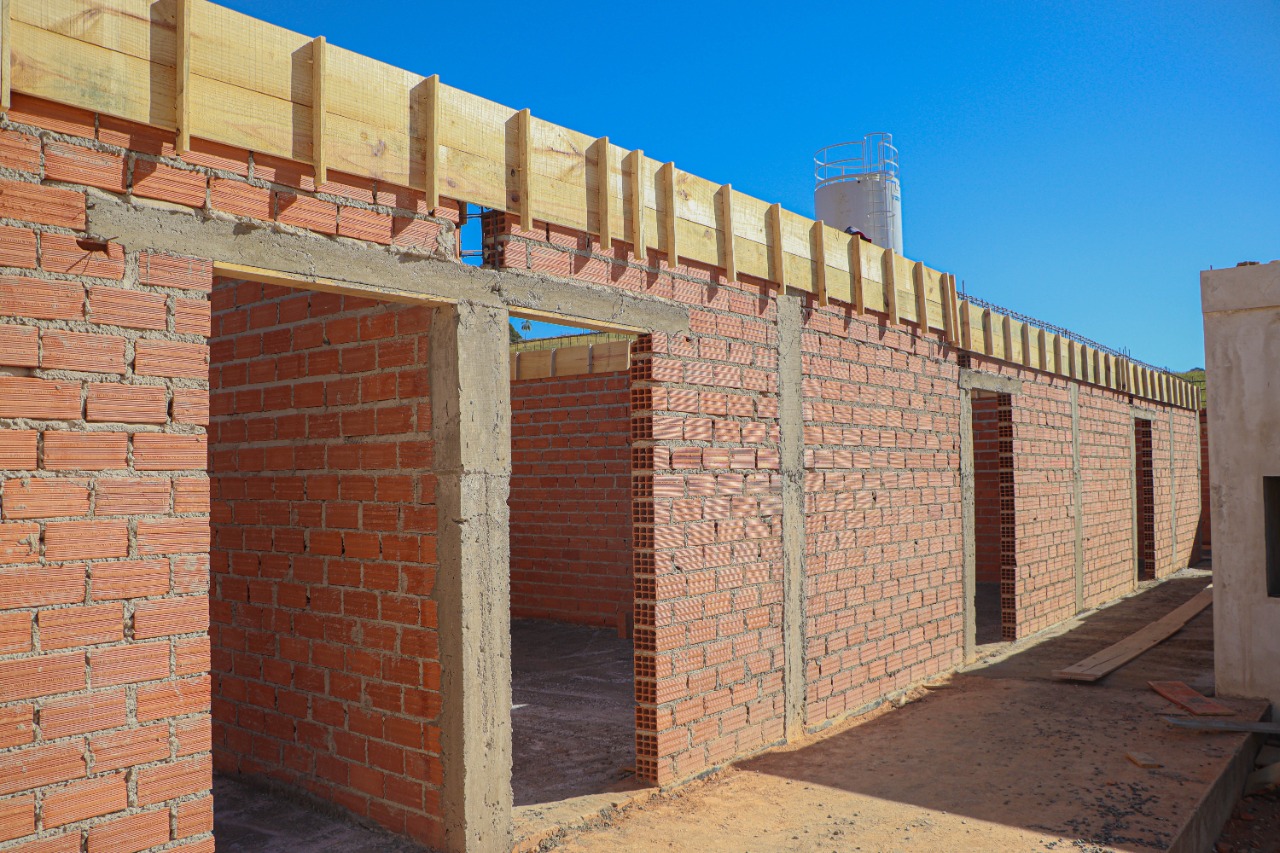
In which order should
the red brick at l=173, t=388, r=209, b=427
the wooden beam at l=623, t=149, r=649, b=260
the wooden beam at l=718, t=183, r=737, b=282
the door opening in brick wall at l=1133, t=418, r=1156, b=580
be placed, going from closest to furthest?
the red brick at l=173, t=388, r=209, b=427, the wooden beam at l=623, t=149, r=649, b=260, the wooden beam at l=718, t=183, r=737, b=282, the door opening in brick wall at l=1133, t=418, r=1156, b=580

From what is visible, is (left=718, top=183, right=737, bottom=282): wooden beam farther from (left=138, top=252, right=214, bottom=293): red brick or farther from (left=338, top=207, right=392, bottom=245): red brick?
(left=138, top=252, right=214, bottom=293): red brick

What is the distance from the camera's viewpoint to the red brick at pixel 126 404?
129 inches

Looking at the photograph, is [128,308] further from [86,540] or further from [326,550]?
[326,550]

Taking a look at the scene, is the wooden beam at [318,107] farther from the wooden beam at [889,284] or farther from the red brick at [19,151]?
the wooden beam at [889,284]

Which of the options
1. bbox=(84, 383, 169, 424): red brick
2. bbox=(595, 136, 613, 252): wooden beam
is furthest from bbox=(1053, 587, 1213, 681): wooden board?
bbox=(84, 383, 169, 424): red brick

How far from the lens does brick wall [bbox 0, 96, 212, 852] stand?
3109 mm

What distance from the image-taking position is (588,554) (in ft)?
36.9

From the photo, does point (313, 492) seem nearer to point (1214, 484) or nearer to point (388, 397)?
point (388, 397)

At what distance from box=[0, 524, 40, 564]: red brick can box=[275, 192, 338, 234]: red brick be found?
1.50m

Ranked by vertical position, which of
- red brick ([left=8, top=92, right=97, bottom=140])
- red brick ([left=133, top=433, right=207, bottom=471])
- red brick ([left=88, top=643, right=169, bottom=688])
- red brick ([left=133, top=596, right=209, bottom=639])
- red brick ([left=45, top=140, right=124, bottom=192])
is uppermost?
red brick ([left=8, top=92, right=97, bottom=140])

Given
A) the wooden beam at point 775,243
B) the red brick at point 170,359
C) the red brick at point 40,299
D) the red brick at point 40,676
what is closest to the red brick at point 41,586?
the red brick at point 40,676

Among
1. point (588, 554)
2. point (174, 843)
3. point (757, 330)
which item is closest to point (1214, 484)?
point (757, 330)

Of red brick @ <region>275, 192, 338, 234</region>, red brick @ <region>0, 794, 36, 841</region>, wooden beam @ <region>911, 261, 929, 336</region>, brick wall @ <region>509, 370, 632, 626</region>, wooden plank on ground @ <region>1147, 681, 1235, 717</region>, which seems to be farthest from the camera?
brick wall @ <region>509, 370, 632, 626</region>

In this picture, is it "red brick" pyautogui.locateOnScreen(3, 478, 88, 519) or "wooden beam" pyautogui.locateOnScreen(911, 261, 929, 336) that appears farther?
"wooden beam" pyautogui.locateOnScreen(911, 261, 929, 336)
